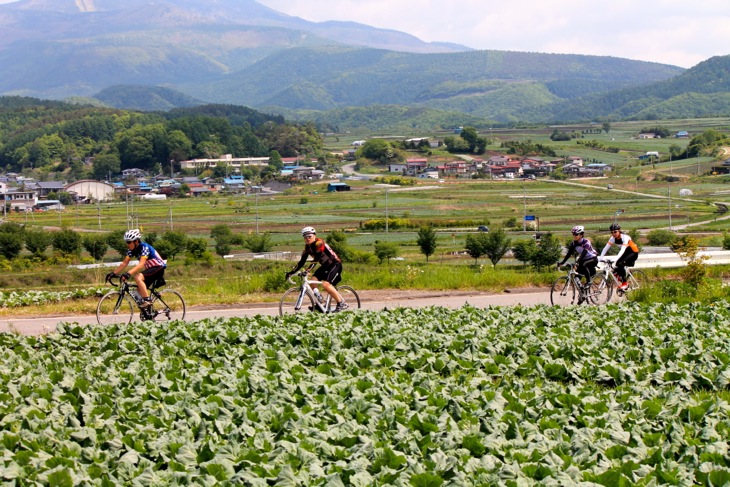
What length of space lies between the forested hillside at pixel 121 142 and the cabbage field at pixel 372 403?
150 meters

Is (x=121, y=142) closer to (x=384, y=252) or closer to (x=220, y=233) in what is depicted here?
(x=220, y=233)

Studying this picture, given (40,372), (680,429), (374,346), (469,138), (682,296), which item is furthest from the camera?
(469,138)

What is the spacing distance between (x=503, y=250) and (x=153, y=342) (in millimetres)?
46216

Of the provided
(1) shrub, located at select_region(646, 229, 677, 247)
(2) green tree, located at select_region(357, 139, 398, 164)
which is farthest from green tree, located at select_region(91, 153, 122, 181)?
(1) shrub, located at select_region(646, 229, 677, 247)

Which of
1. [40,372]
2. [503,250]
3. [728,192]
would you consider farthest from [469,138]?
[40,372]

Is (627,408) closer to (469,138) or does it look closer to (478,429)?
(478,429)

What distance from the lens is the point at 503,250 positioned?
57.2 metres

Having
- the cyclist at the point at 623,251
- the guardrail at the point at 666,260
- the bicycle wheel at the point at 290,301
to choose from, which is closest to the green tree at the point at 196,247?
the guardrail at the point at 666,260

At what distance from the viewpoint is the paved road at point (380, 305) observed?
1752cm

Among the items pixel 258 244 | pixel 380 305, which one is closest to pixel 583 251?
pixel 380 305

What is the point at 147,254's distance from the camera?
15594mm

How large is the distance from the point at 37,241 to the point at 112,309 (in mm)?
48541

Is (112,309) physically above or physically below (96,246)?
above

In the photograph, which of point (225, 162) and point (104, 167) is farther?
point (225, 162)
